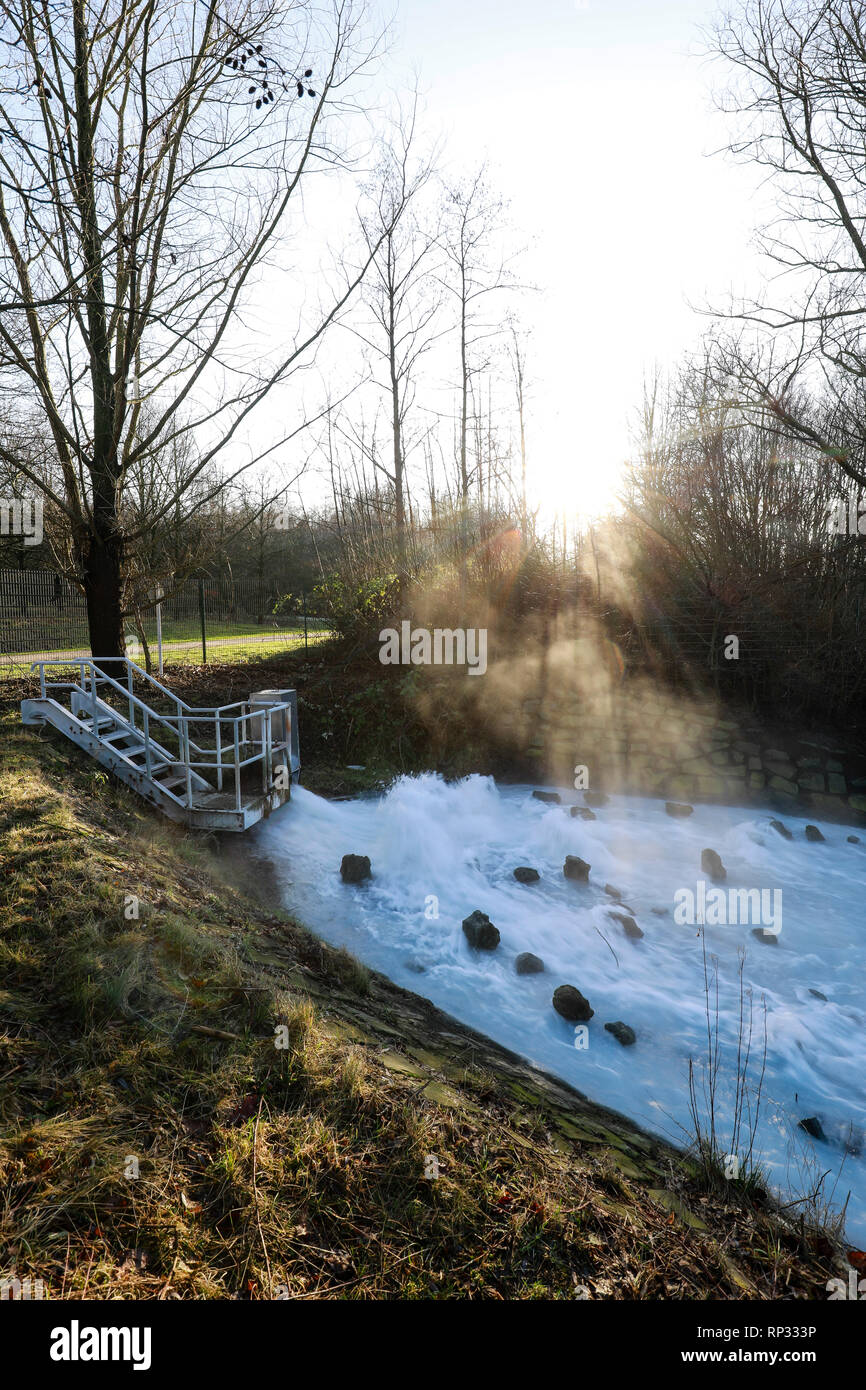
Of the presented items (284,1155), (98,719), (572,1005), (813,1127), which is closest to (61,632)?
(98,719)

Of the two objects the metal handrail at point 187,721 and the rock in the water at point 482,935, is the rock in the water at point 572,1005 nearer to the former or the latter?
the rock in the water at point 482,935

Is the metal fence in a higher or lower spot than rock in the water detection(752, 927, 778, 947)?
higher

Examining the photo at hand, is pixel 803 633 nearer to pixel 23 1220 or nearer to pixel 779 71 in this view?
pixel 779 71

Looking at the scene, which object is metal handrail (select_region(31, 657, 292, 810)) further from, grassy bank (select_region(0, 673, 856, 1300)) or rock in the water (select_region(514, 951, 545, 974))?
rock in the water (select_region(514, 951, 545, 974))

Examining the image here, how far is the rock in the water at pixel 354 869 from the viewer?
7.78 m

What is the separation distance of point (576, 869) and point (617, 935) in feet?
4.43

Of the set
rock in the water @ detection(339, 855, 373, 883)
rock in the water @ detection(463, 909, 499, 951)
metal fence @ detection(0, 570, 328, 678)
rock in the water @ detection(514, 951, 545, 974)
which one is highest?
metal fence @ detection(0, 570, 328, 678)

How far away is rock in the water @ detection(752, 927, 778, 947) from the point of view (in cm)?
687

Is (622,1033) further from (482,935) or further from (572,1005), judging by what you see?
(482,935)

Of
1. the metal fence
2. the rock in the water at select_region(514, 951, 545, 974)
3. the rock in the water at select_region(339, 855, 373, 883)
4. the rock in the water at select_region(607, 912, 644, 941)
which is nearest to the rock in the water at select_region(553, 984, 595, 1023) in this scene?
the rock in the water at select_region(514, 951, 545, 974)

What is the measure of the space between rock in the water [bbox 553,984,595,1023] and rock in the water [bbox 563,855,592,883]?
266 centimetres

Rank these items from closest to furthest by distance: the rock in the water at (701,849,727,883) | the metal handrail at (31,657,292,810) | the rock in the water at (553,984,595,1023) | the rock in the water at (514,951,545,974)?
1. the rock in the water at (553,984,595,1023)
2. the rock in the water at (514,951,545,974)
3. the metal handrail at (31,657,292,810)
4. the rock in the water at (701,849,727,883)

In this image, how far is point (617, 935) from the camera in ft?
22.2
